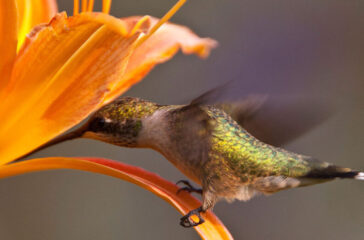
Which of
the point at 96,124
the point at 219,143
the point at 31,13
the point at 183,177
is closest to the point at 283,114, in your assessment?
the point at 219,143

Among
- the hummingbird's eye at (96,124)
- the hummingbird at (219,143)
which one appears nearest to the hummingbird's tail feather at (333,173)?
the hummingbird at (219,143)

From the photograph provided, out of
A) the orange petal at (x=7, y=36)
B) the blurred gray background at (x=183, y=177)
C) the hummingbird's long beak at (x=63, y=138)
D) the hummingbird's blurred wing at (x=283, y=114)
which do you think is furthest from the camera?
the blurred gray background at (x=183, y=177)

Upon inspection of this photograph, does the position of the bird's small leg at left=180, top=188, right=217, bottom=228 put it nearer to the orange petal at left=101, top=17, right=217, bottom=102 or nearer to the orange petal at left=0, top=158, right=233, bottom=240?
the orange petal at left=0, top=158, right=233, bottom=240

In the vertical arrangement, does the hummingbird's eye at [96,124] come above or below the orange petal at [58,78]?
above

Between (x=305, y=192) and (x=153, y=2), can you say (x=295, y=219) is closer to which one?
(x=305, y=192)

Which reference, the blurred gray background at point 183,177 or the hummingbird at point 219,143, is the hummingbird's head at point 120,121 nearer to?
→ the hummingbird at point 219,143

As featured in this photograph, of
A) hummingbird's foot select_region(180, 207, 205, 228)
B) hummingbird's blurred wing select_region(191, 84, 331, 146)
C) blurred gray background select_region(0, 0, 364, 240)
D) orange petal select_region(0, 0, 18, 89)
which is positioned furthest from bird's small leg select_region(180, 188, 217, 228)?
blurred gray background select_region(0, 0, 364, 240)

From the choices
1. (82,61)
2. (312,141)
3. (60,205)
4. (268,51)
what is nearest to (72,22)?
(82,61)
